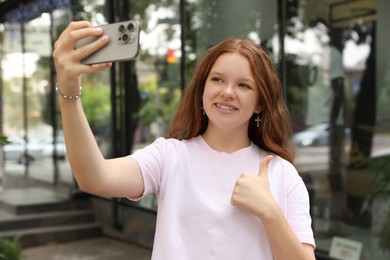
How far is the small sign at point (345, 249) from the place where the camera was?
195 inches

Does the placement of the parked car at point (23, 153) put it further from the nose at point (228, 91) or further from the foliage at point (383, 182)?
the nose at point (228, 91)

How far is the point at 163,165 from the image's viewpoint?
137 cm

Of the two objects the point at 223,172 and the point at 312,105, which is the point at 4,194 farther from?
the point at 223,172

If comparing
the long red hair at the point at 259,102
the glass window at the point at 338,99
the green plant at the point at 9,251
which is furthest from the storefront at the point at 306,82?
the long red hair at the point at 259,102

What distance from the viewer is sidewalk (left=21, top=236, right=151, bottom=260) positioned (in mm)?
6340

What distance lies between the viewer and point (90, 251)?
663cm

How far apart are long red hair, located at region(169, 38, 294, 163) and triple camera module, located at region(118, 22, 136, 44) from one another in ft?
1.25

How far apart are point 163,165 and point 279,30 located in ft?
14.1

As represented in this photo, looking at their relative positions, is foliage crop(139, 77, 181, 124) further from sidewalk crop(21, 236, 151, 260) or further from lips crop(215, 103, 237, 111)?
lips crop(215, 103, 237, 111)

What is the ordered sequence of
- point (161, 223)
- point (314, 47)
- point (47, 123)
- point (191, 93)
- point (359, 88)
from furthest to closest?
point (47, 123), point (314, 47), point (359, 88), point (191, 93), point (161, 223)

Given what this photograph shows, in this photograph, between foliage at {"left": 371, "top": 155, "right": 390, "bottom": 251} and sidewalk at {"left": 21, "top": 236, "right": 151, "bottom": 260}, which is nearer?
foliage at {"left": 371, "top": 155, "right": 390, "bottom": 251}

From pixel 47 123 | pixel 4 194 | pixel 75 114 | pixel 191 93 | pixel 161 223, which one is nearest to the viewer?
pixel 75 114

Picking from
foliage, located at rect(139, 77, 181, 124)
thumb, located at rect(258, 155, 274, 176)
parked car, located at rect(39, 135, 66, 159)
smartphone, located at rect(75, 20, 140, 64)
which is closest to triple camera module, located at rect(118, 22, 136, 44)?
smartphone, located at rect(75, 20, 140, 64)

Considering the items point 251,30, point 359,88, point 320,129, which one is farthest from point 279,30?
point 320,129
